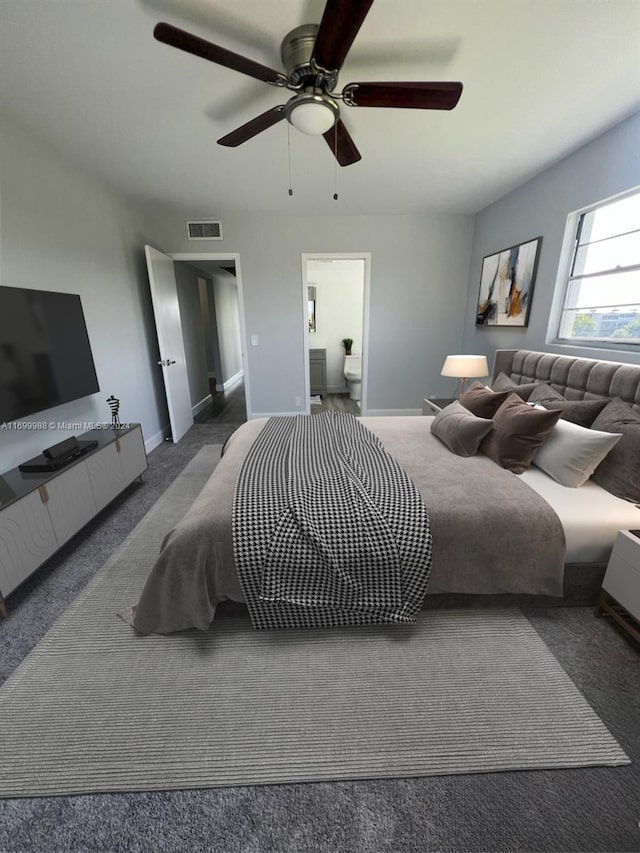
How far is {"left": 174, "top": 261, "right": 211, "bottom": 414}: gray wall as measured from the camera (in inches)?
183

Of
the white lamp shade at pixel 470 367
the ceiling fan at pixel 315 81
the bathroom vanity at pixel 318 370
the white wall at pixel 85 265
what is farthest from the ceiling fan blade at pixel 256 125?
the bathroom vanity at pixel 318 370

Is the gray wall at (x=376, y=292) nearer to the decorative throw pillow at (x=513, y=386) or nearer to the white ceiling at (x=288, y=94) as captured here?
the white ceiling at (x=288, y=94)

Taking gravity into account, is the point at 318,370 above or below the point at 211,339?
below

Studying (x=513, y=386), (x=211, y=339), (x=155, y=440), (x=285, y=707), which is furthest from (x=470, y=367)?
(x=211, y=339)

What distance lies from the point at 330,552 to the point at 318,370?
4603 mm

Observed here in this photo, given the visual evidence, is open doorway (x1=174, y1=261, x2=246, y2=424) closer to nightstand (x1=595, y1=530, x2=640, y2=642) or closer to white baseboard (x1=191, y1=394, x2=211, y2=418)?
white baseboard (x1=191, y1=394, x2=211, y2=418)

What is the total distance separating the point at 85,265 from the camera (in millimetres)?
→ 2674

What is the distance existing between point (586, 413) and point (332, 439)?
1.50 meters

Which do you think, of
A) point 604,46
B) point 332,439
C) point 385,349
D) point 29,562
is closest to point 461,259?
point 385,349

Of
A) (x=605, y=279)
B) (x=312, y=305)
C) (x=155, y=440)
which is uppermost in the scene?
(x=312, y=305)

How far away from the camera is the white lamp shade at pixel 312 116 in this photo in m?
1.40

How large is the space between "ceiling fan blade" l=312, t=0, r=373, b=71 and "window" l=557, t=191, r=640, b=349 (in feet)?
6.88

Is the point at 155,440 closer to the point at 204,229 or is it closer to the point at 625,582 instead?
the point at 204,229

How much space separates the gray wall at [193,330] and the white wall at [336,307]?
6.16 feet
